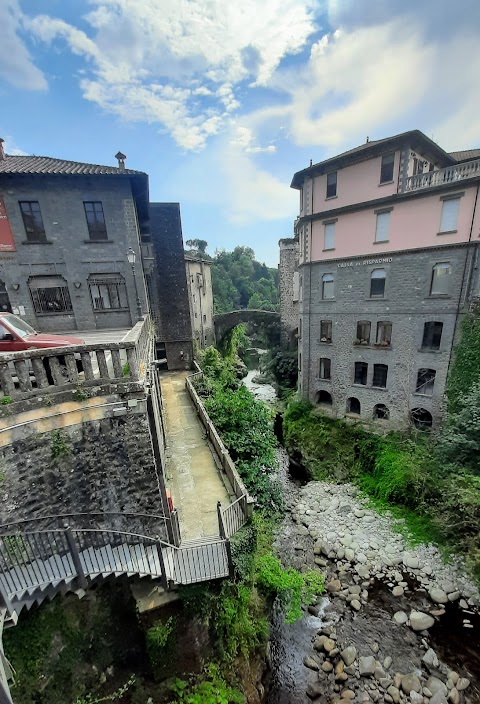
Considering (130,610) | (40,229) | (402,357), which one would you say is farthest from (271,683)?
(40,229)

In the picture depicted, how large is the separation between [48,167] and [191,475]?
14646 mm

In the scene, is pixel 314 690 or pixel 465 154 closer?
pixel 314 690

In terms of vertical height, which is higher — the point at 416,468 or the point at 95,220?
the point at 95,220

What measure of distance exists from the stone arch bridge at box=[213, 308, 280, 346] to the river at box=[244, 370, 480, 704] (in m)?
23.5

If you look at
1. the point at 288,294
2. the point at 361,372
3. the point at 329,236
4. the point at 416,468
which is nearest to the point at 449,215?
the point at 329,236

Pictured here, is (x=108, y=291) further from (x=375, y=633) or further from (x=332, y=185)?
(x=375, y=633)

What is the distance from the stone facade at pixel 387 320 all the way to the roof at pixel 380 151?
5508 millimetres

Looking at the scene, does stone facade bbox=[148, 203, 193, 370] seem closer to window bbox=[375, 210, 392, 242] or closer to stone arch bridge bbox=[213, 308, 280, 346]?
stone arch bridge bbox=[213, 308, 280, 346]

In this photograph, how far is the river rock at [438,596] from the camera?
33.9 ft

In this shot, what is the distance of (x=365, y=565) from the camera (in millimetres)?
11680

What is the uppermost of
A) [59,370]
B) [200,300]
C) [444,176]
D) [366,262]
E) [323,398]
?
[444,176]

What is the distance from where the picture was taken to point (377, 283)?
1697cm

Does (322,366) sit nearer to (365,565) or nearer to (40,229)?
(365,565)

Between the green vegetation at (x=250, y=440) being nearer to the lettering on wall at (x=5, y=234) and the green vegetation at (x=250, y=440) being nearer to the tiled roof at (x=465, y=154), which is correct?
the lettering on wall at (x=5, y=234)
